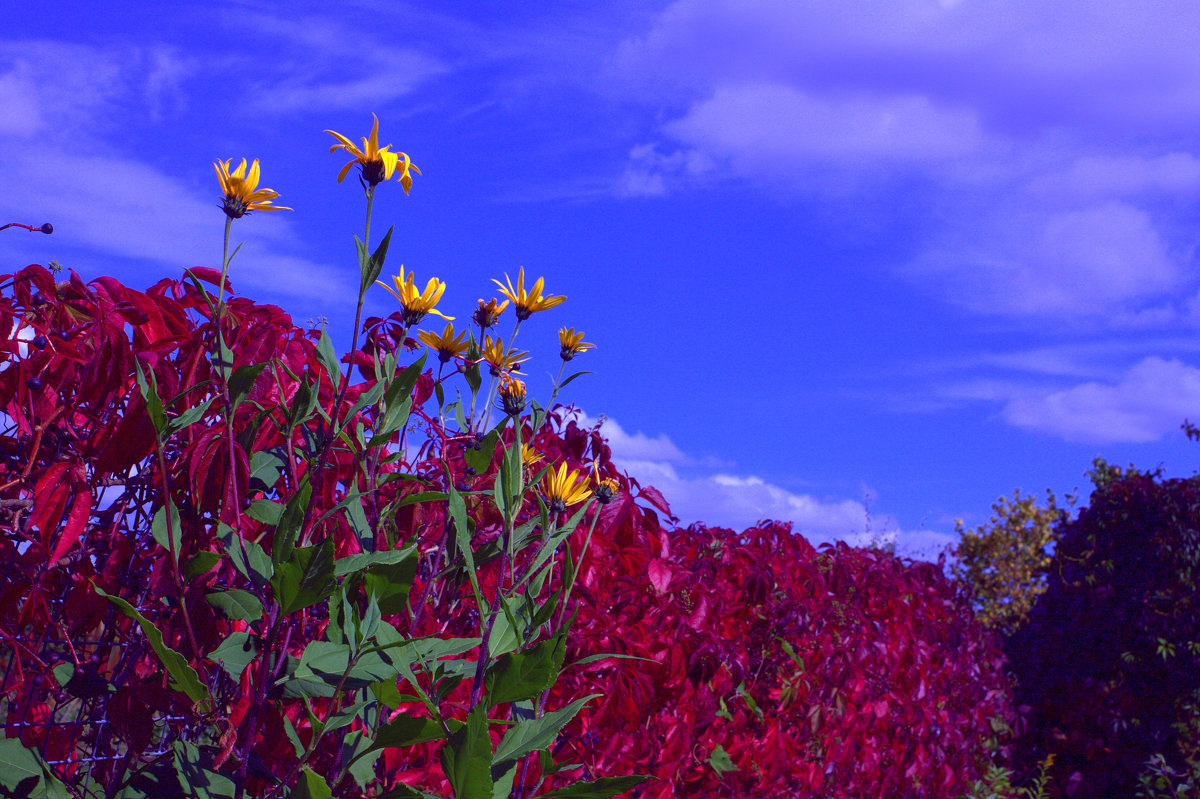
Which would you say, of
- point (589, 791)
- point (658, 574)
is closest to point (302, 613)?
point (589, 791)

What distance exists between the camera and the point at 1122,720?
6.29 meters

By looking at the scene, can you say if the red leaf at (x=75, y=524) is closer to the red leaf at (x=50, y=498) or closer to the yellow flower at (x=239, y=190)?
the red leaf at (x=50, y=498)

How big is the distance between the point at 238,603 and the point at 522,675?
17.6 inches

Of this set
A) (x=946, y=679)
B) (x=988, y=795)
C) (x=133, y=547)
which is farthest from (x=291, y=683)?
(x=988, y=795)

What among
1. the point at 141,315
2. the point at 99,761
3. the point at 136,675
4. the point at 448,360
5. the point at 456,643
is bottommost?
the point at 99,761

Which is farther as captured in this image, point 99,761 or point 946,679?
point 946,679

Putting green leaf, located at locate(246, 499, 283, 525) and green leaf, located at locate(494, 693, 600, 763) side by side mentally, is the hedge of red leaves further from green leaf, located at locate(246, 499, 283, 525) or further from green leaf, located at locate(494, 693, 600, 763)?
green leaf, located at locate(494, 693, 600, 763)

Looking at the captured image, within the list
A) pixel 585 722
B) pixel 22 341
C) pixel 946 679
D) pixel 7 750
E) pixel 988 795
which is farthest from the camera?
pixel 988 795

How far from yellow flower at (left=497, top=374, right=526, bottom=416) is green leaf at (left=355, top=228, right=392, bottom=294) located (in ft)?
1.70

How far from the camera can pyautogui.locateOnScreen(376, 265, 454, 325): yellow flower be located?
1741 mm

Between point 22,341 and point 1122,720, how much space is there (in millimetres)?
6845

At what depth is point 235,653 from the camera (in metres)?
1.43

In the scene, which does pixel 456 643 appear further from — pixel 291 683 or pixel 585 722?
pixel 585 722

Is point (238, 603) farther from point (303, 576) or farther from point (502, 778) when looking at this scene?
point (502, 778)
